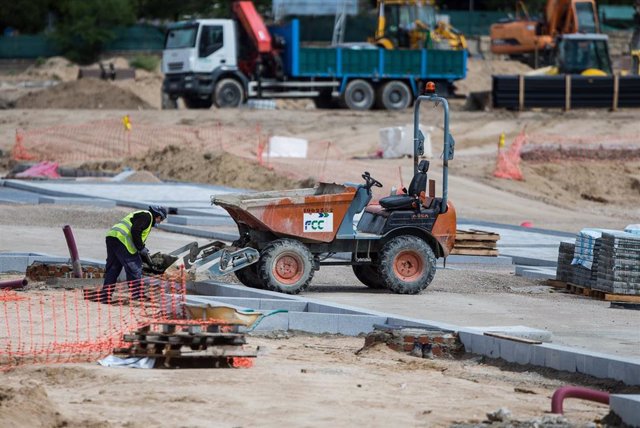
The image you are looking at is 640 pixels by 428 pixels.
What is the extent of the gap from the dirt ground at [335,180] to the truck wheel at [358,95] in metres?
1.01

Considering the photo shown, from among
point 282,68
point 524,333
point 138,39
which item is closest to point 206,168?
point 282,68

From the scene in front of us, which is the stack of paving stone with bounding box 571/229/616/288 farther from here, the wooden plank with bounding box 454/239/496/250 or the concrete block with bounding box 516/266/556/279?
the wooden plank with bounding box 454/239/496/250

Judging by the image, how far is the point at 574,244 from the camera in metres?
16.0

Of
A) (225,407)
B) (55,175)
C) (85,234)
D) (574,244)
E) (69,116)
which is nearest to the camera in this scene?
(225,407)

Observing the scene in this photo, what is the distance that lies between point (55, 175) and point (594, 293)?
1591cm

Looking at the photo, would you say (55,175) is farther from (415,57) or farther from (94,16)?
(94,16)

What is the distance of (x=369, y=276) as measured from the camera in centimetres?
1562

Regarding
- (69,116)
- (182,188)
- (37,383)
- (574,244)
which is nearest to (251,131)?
(69,116)

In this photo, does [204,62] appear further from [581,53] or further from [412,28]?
[581,53]

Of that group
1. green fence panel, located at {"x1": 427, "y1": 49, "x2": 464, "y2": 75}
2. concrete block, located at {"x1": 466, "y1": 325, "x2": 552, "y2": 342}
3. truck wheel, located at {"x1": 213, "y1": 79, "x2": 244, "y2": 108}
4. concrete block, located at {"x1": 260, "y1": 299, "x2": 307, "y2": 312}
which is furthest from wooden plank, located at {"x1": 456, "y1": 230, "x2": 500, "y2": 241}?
green fence panel, located at {"x1": 427, "y1": 49, "x2": 464, "y2": 75}

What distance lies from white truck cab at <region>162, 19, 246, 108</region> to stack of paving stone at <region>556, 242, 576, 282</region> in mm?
25002

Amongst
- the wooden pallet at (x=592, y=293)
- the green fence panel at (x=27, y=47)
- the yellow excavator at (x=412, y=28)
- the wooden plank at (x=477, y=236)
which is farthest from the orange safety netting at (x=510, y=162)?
the green fence panel at (x=27, y=47)

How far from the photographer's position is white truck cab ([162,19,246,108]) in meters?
40.0

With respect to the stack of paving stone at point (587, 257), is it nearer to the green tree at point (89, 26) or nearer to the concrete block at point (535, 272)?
the concrete block at point (535, 272)
